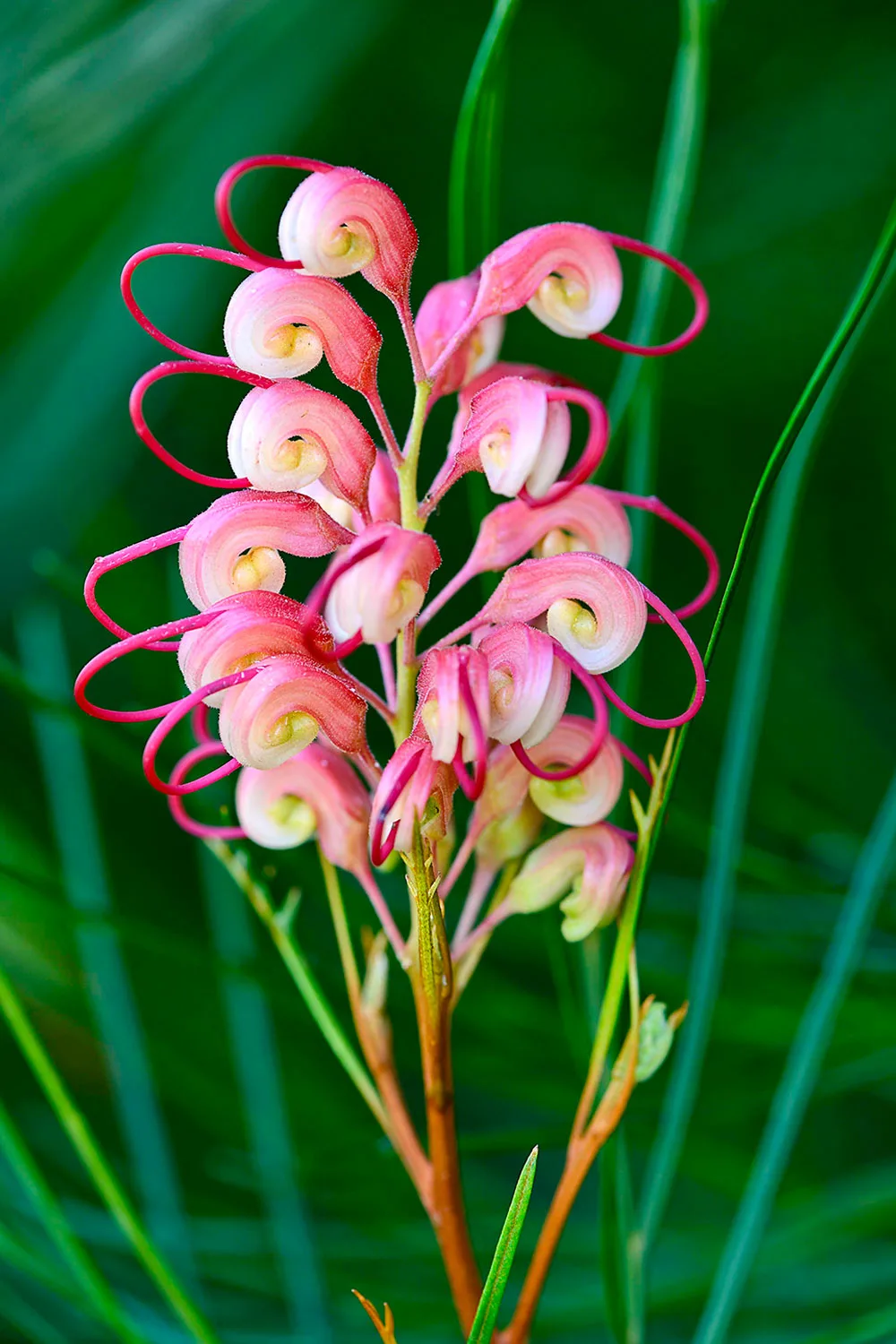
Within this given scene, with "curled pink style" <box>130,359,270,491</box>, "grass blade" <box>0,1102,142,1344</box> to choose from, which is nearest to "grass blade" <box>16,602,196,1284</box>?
"grass blade" <box>0,1102,142,1344</box>

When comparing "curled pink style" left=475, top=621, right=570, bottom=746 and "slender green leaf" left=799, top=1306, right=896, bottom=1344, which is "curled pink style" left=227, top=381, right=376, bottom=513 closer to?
"curled pink style" left=475, top=621, right=570, bottom=746

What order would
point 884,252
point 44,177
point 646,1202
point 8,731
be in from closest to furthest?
1. point 884,252
2. point 646,1202
3. point 44,177
4. point 8,731

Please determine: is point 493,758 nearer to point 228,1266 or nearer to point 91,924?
point 91,924

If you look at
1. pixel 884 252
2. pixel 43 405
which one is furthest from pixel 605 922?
pixel 43 405

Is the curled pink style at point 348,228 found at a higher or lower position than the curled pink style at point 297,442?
higher

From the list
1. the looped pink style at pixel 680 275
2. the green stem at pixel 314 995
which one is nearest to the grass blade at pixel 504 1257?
the green stem at pixel 314 995

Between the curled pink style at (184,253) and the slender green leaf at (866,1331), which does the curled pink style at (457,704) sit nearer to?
the curled pink style at (184,253)
